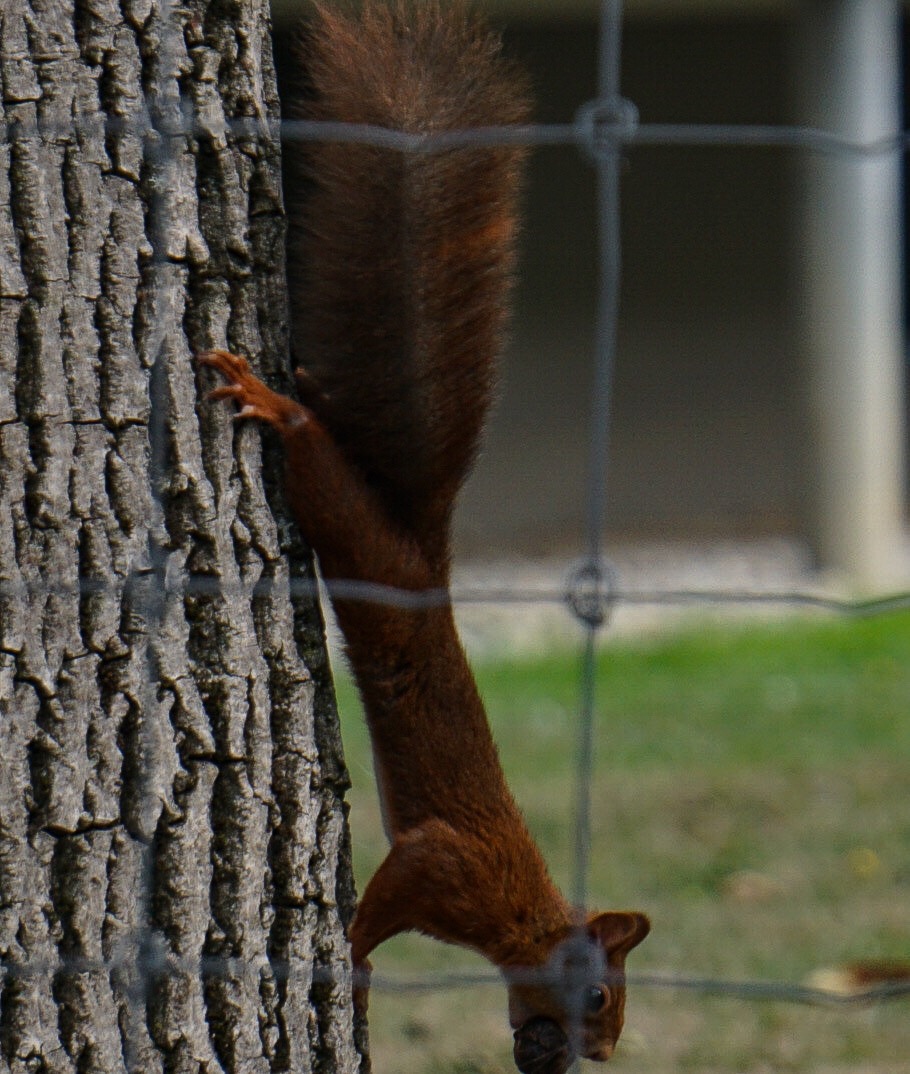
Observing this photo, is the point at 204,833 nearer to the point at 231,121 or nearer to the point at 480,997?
the point at 231,121

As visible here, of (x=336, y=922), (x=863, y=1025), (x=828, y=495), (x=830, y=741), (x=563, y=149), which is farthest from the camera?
(x=563, y=149)

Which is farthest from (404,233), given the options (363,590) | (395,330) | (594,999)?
(594,999)

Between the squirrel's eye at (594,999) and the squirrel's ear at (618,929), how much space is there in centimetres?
9

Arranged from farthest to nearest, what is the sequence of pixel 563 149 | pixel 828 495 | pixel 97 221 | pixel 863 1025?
pixel 563 149
pixel 828 495
pixel 863 1025
pixel 97 221

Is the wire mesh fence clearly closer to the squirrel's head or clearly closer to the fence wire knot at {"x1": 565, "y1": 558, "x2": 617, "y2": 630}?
the fence wire knot at {"x1": 565, "y1": 558, "x2": 617, "y2": 630}

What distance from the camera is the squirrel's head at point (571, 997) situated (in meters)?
2.52

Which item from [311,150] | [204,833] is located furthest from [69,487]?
[311,150]

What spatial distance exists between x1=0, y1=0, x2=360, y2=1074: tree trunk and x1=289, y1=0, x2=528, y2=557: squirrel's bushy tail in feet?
0.36

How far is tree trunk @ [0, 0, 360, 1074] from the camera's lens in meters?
1.90

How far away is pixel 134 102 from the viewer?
6.29 ft

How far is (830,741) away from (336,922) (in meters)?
3.81

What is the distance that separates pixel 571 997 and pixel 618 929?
5.1 inches

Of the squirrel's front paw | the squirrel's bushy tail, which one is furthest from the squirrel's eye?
the squirrel's front paw

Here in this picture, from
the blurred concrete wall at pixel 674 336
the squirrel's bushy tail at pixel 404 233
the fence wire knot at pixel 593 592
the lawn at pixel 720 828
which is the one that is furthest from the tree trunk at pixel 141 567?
the blurred concrete wall at pixel 674 336
